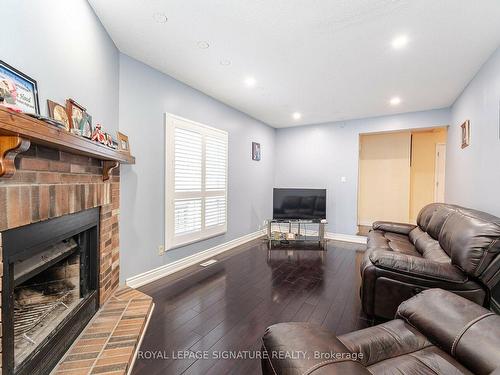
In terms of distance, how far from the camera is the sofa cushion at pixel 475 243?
1.64 m

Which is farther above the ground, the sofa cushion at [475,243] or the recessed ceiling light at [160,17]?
the recessed ceiling light at [160,17]

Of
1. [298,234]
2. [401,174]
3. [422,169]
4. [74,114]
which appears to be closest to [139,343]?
[74,114]

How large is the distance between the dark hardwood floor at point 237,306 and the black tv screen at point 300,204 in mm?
1123

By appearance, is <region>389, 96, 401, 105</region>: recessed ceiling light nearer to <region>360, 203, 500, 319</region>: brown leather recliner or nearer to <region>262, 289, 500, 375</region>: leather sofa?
<region>360, 203, 500, 319</region>: brown leather recliner

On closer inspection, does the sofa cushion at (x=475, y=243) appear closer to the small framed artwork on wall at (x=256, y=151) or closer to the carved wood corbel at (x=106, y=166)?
the carved wood corbel at (x=106, y=166)

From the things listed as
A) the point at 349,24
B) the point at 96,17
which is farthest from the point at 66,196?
the point at 349,24

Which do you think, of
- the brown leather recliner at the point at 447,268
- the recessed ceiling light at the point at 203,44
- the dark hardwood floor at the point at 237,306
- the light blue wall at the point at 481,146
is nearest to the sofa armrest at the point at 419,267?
the brown leather recliner at the point at 447,268

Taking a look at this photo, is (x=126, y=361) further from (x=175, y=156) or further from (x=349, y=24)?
(x=349, y=24)

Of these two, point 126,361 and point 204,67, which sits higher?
point 204,67

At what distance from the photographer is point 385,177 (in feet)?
19.3

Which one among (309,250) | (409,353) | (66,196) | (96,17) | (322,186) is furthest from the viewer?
(322,186)

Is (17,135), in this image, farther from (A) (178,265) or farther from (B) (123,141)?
(A) (178,265)

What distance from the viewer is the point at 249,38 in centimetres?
221

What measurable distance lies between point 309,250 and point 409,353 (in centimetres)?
318
